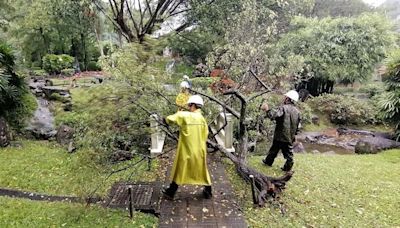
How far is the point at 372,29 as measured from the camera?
17141 mm

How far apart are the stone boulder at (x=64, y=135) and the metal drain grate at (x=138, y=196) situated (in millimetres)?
3693

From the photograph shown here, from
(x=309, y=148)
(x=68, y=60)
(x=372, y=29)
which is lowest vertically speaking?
(x=309, y=148)

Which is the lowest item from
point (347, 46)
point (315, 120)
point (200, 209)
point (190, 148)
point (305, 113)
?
point (315, 120)

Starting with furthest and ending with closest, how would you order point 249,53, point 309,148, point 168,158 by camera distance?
point 309,148 → point 249,53 → point 168,158

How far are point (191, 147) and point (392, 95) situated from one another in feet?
32.3

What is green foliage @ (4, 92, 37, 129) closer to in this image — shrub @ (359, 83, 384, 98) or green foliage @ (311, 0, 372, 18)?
shrub @ (359, 83, 384, 98)

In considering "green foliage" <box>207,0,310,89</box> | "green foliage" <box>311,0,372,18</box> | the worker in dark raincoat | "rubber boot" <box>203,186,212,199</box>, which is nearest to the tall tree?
"green foliage" <box>207,0,310,89</box>

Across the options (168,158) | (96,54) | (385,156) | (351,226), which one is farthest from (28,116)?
(96,54)

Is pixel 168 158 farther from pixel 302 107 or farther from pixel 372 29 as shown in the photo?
pixel 372 29

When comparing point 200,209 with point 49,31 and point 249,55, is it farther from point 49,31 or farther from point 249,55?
point 49,31

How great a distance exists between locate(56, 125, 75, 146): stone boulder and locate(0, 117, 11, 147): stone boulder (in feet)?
4.08

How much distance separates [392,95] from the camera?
40.6 feet

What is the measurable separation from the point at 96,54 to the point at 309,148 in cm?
2030

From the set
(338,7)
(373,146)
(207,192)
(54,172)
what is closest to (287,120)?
(207,192)
